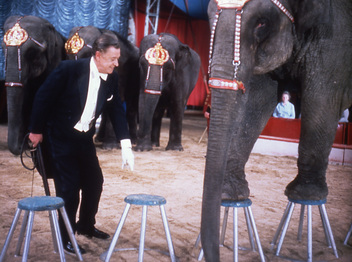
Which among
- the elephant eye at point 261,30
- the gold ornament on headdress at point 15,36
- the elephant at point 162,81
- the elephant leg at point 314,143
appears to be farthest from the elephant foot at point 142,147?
the elephant eye at point 261,30

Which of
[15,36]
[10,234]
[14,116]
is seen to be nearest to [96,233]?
[10,234]

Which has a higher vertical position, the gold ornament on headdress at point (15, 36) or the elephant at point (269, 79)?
the gold ornament on headdress at point (15, 36)

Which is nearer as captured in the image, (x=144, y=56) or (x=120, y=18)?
(x=144, y=56)

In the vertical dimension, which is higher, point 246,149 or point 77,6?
point 77,6

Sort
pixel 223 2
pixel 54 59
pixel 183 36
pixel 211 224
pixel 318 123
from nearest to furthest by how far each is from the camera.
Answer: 1. pixel 211 224
2. pixel 223 2
3. pixel 318 123
4. pixel 54 59
5. pixel 183 36

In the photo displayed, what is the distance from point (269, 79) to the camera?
3.54 meters

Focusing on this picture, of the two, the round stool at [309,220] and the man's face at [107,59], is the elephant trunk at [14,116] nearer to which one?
the man's face at [107,59]

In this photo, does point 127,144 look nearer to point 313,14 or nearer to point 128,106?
point 313,14

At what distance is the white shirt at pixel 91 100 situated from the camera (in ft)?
10.3

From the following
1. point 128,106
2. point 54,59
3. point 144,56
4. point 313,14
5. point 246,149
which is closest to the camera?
point 313,14

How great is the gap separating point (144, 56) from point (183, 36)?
518 inches

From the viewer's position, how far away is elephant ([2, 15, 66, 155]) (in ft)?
20.0

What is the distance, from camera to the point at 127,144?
129 inches

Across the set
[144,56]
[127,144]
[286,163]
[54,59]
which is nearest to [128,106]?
[144,56]
